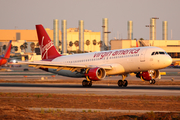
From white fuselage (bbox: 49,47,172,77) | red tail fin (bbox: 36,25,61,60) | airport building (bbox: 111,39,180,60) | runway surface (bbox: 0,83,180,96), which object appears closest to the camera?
runway surface (bbox: 0,83,180,96)

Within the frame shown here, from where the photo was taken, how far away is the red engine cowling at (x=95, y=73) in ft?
137

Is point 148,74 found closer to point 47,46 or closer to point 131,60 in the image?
point 131,60

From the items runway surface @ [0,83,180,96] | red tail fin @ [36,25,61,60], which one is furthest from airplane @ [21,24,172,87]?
red tail fin @ [36,25,61,60]

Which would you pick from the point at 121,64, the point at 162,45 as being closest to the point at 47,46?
the point at 121,64

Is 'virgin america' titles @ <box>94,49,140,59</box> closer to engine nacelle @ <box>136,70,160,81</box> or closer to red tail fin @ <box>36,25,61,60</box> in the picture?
engine nacelle @ <box>136,70,160,81</box>

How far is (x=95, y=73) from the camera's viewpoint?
41719 millimetres

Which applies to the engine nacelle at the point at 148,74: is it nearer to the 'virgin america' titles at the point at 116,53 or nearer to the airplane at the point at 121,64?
the airplane at the point at 121,64

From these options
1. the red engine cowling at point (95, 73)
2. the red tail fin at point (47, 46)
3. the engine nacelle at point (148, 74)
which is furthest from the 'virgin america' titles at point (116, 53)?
the red tail fin at point (47, 46)

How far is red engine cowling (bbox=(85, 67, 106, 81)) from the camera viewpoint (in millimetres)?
41781

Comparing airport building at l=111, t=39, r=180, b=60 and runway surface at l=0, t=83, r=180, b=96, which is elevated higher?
airport building at l=111, t=39, r=180, b=60

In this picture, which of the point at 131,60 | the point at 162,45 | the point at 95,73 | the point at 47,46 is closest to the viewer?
the point at 95,73

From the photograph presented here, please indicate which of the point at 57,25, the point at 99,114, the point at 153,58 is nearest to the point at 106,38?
the point at 57,25

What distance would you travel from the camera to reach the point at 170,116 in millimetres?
14398

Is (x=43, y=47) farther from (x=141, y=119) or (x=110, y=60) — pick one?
(x=141, y=119)
